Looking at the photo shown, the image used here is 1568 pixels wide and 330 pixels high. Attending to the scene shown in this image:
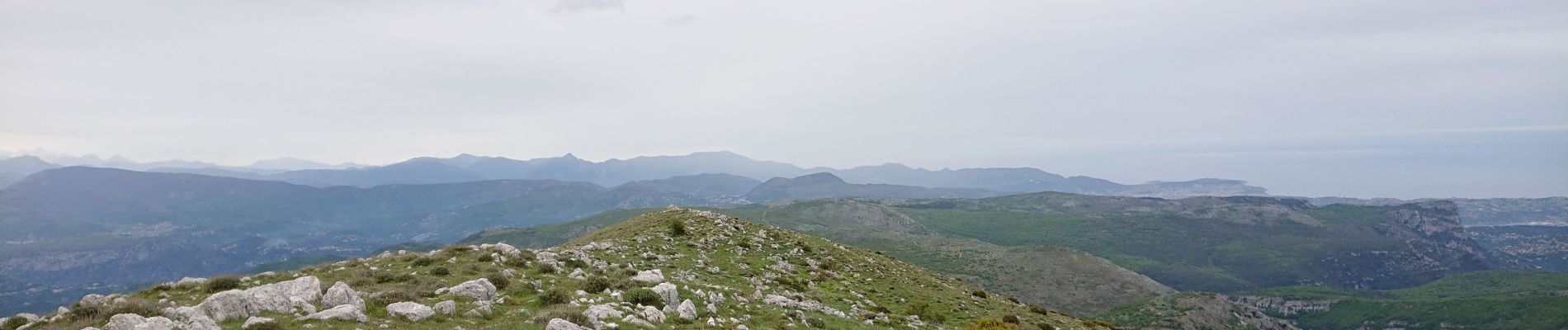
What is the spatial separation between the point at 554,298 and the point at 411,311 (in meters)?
3.72

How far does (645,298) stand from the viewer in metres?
18.9

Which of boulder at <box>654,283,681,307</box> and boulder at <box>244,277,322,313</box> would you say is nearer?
boulder at <box>244,277,322,313</box>

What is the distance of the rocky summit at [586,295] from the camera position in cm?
1432

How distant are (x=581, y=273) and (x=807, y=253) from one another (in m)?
19.0

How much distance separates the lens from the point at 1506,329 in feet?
573

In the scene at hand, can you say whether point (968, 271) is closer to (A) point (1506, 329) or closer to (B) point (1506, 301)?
(A) point (1506, 329)

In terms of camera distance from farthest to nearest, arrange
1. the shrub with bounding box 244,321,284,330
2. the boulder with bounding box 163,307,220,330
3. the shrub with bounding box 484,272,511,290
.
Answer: the shrub with bounding box 484,272,511,290
the shrub with bounding box 244,321,284,330
the boulder with bounding box 163,307,220,330

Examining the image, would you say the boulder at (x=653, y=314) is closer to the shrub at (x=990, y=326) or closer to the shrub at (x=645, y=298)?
the shrub at (x=645, y=298)

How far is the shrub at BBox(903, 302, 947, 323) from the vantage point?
88.6 feet

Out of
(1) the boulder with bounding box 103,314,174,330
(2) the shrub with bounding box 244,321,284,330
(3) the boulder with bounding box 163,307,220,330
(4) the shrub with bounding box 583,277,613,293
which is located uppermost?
(1) the boulder with bounding box 103,314,174,330

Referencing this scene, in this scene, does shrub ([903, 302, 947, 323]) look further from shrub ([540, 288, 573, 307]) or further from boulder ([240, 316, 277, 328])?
boulder ([240, 316, 277, 328])

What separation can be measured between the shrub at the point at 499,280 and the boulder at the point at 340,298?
13.6 feet

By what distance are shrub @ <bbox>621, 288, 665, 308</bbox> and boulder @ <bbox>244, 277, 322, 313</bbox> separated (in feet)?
25.9

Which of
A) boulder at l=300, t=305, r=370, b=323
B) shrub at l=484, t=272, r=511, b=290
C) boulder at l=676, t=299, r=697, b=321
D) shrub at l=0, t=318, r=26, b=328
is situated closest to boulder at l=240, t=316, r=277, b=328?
boulder at l=300, t=305, r=370, b=323
